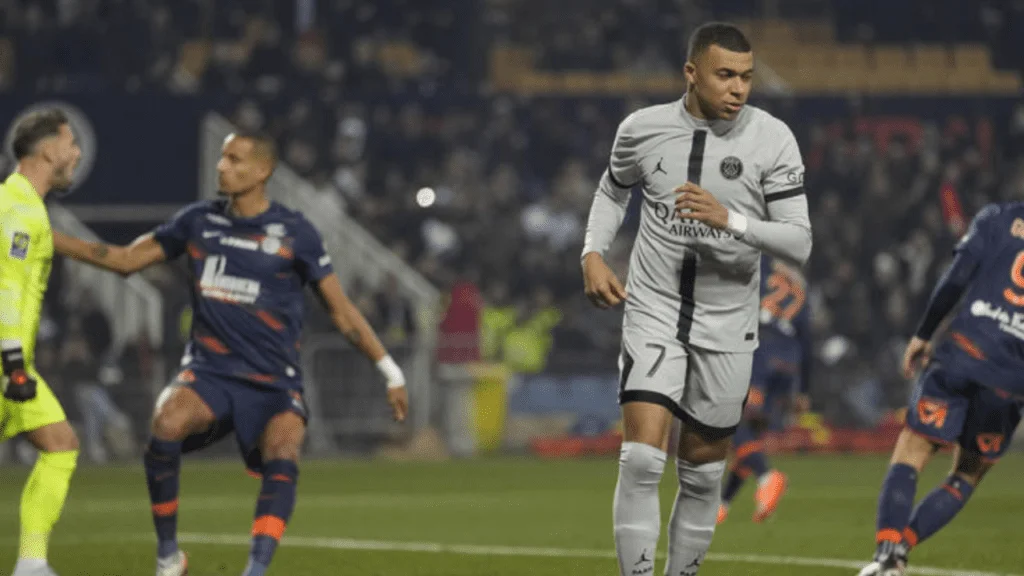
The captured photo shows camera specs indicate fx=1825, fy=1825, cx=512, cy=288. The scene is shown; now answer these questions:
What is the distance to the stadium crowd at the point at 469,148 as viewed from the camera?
24297 mm

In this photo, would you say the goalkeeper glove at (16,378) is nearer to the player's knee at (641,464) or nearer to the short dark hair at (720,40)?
the player's knee at (641,464)

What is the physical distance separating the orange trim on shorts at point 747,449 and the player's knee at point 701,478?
6117 mm

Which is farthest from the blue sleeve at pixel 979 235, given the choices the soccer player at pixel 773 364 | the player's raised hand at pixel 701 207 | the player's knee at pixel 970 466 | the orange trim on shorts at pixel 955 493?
the soccer player at pixel 773 364

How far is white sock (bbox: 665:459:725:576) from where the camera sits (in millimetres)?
7195

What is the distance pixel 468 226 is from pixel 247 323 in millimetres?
15843

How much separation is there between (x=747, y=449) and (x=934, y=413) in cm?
500

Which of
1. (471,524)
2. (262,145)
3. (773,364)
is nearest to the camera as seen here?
(262,145)

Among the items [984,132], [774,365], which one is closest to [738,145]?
[774,365]

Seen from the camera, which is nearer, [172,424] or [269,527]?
[269,527]

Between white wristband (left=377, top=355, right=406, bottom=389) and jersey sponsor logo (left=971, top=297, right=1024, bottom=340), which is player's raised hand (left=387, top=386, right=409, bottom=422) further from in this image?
jersey sponsor logo (left=971, top=297, right=1024, bottom=340)

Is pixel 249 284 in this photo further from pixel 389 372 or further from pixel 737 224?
pixel 737 224

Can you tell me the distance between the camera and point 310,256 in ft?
28.8

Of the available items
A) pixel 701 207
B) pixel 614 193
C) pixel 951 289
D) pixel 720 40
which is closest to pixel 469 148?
pixel 951 289

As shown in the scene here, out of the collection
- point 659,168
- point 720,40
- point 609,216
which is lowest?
point 609,216
